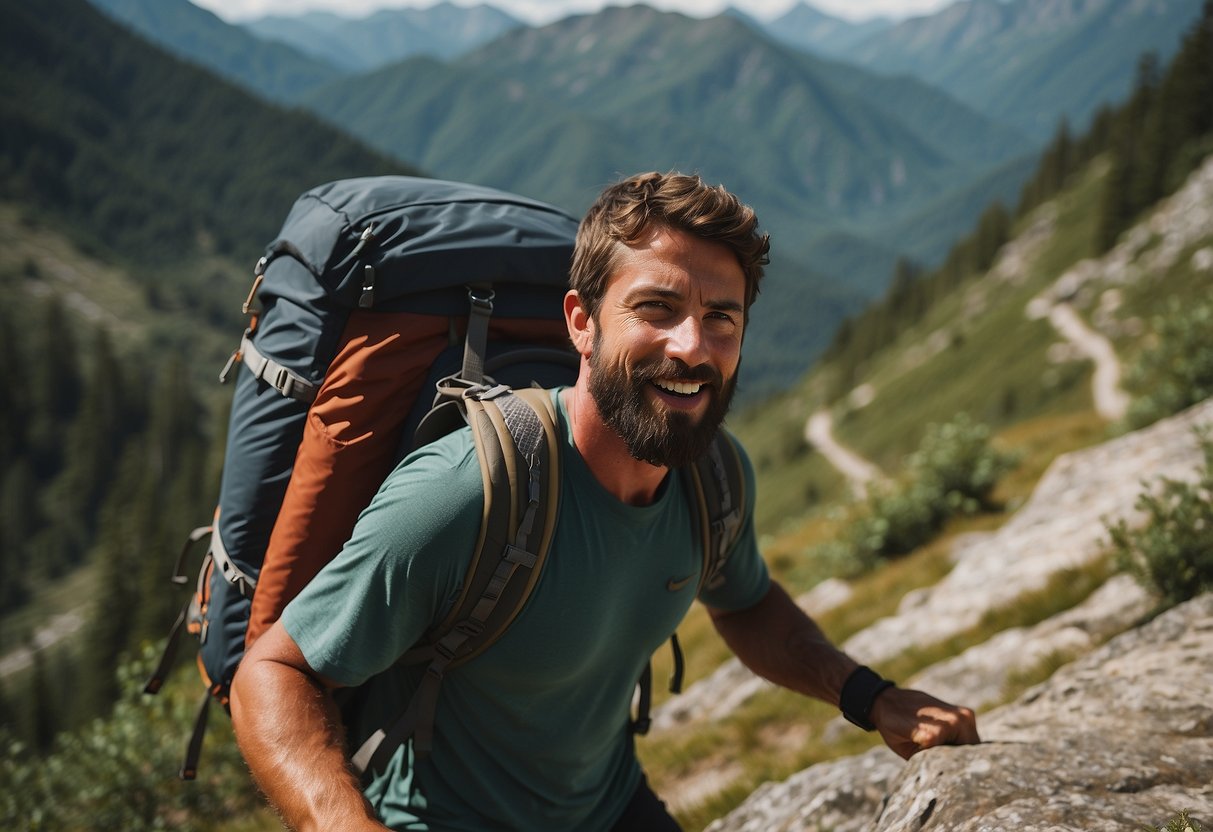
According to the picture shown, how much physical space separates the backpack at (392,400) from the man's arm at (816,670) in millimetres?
480

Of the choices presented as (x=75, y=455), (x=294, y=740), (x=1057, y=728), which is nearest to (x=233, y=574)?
(x=294, y=740)

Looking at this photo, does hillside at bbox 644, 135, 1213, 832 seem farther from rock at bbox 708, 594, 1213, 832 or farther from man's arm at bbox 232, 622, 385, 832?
man's arm at bbox 232, 622, 385, 832

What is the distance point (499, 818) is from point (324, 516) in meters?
1.21

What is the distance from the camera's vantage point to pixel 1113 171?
84.8 metres

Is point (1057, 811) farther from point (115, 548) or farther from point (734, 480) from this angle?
point (115, 548)

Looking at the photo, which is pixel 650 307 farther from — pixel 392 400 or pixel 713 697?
pixel 713 697

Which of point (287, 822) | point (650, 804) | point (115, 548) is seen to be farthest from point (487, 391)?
point (115, 548)

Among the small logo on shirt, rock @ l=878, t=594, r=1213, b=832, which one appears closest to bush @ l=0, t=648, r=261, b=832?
the small logo on shirt

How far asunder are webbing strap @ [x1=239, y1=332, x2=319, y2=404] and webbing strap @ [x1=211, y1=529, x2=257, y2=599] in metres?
0.61

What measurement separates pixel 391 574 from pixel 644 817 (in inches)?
71.5

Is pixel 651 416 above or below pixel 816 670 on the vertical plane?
above

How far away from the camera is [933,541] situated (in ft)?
40.8

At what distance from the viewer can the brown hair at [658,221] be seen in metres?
3.05

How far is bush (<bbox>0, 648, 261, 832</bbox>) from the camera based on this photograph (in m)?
7.47
